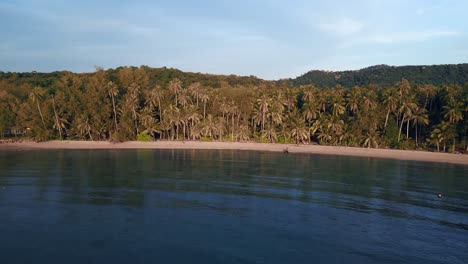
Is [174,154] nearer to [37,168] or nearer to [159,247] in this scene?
[37,168]

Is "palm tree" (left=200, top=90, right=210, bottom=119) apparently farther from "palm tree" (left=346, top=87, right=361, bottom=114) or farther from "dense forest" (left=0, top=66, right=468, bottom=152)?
"palm tree" (left=346, top=87, right=361, bottom=114)

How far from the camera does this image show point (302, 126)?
9956 centimetres

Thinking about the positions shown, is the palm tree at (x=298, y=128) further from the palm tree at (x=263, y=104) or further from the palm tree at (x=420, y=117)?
the palm tree at (x=420, y=117)

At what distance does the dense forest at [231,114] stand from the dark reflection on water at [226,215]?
35.2 m

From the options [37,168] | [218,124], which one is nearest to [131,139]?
[218,124]

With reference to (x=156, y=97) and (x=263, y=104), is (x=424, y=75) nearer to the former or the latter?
(x=263, y=104)

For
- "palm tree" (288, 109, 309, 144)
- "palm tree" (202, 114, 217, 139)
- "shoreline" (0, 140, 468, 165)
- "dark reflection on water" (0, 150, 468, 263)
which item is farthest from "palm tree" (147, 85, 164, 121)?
"dark reflection on water" (0, 150, 468, 263)

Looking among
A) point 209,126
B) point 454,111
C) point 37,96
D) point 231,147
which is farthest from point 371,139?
point 37,96

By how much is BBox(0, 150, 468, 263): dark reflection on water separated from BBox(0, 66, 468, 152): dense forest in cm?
3523

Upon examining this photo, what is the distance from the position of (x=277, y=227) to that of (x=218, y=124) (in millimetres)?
71285

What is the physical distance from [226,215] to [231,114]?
72.7m

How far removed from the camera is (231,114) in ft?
344

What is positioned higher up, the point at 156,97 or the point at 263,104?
the point at 156,97

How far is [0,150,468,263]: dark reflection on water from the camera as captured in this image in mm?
25062
